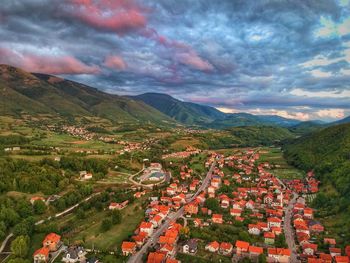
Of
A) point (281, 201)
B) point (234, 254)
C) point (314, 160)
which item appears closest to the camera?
point (234, 254)

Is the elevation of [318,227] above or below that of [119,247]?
above

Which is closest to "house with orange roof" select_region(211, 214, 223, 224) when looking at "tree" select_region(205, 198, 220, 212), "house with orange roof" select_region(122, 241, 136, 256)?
"tree" select_region(205, 198, 220, 212)

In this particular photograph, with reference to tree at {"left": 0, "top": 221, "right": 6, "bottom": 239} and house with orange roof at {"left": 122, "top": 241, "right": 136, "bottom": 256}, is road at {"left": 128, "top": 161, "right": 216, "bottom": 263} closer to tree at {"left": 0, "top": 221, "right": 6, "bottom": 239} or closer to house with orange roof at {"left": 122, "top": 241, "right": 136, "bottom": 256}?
house with orange roof at {"left": 122, "top": 241, "right": 136, "bottom": 256}

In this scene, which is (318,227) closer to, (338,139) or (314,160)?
(314,160)

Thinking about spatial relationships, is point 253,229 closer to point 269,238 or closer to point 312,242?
point 269,238

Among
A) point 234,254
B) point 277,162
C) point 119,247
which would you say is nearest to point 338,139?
point 277,162

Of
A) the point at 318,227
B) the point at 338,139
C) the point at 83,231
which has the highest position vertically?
the point at 338,139

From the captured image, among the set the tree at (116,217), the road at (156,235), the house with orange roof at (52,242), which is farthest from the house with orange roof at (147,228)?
the house with orange roof at (52,242)
